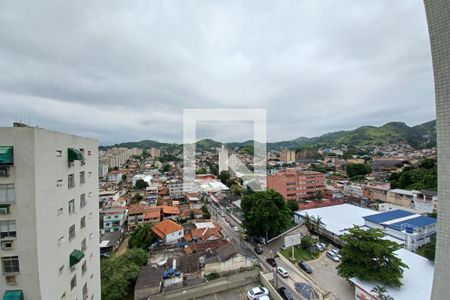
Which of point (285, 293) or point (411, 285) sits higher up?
point (411, 285)

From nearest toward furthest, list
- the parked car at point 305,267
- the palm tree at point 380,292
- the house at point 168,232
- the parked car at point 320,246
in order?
1. the palm tree at point 380,292
2. the parked car at point 305,267
3. the parked car at point 320,246
4. the house at point 168,232

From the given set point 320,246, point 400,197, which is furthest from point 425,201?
point 320,246

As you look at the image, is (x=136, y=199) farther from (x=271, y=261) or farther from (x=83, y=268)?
(x=83, y=268)

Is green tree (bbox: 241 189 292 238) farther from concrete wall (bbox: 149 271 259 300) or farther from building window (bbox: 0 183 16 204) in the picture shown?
building window (bbox: 0 183 16 204)

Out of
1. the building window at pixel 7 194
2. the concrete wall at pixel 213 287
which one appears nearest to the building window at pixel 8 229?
the building window at pixel 7 194

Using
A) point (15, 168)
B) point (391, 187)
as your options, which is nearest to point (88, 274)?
point (15, 168)

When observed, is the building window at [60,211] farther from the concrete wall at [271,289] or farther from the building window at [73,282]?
the concrete wall at [271,289]

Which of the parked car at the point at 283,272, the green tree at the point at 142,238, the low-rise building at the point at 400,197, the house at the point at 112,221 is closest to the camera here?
the parked car at the point at 283,272
